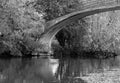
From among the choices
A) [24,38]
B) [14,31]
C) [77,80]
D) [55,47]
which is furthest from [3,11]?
[55,47]

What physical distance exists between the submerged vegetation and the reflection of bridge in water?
797mm

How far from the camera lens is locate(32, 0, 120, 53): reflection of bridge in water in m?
27.0

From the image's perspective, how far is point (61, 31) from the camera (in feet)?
114

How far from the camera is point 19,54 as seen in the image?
2638cm

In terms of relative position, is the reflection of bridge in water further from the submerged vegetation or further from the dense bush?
the dense bush

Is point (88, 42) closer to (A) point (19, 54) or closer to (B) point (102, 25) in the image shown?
(B) point (102, 25)

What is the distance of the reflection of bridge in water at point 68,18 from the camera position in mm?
26981

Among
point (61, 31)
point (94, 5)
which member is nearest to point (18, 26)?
point (94, 5)

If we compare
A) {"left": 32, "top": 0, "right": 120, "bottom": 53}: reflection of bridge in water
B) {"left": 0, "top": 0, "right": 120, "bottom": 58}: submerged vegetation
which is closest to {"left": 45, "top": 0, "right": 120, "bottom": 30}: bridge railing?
{"left": 32, "top": 0, "right": 120, "bottom": 53}: reflection of bridge in water

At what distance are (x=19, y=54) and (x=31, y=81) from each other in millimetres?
13225

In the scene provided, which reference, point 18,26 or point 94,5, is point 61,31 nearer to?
point 94,5

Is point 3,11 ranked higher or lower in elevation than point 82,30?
higher

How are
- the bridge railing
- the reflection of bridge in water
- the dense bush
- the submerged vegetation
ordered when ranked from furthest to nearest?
1. the reflection of bridge in water
2. the bridge railing
3. the submerged vegetation
4. the dense bush

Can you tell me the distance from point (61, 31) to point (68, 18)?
4029mm
